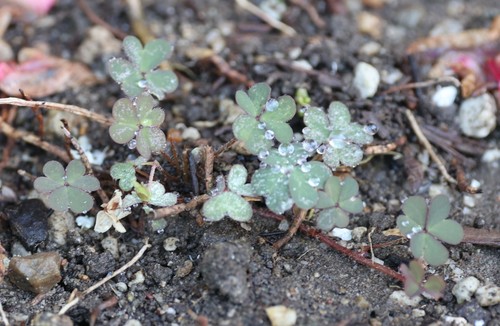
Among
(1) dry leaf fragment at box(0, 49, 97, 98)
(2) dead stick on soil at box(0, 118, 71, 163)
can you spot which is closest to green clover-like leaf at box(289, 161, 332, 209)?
(2) dead stick on soil at box(0, 118, 71, 163)

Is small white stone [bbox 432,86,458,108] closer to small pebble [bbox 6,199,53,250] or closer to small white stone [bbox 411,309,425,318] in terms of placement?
small white stone [bbox 411,309,425,318]

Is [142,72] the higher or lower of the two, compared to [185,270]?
higher

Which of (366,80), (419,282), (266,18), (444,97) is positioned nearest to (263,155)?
(419,282)

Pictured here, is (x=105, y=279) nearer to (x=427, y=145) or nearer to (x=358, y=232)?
(x=358, y=232)

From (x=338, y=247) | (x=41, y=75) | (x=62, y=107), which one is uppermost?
(x=62, y=107)

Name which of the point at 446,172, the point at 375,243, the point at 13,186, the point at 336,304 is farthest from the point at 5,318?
the point at 446,172

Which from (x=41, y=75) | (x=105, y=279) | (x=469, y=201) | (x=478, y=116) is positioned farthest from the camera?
(x=41, y=75)

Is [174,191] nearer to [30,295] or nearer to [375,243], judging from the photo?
[30,295]

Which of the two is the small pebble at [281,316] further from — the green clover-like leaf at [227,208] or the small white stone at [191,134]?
the small white stone at [191,134]
